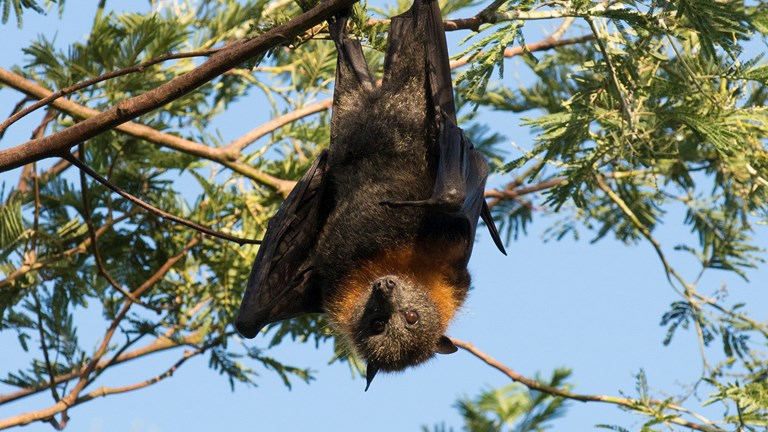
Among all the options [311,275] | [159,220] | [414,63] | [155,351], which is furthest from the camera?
[155,351]

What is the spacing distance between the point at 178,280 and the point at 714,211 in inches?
192

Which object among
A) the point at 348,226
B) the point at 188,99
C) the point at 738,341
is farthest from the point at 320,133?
the point at 738,341

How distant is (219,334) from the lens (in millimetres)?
7723

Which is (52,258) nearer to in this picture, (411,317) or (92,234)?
(92,234)

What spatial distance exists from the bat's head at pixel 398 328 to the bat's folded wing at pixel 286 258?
523mm

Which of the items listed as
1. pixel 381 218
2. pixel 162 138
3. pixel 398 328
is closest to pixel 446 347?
pixel 398 328

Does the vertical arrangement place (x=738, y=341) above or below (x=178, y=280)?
below

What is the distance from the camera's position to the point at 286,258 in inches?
257

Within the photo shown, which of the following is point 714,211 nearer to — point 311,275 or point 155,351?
point 311,275

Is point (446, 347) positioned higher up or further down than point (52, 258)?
further down

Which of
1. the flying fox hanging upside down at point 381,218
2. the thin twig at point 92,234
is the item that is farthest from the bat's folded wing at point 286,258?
the thin twig at point 92,234

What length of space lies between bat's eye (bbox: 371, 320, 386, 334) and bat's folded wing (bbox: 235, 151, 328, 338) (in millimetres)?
571

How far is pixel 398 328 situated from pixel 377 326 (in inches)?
7.2

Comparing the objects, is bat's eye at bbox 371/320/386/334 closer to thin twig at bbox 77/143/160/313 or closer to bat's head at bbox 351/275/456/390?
bat's head at bbox 351/275/456/390
